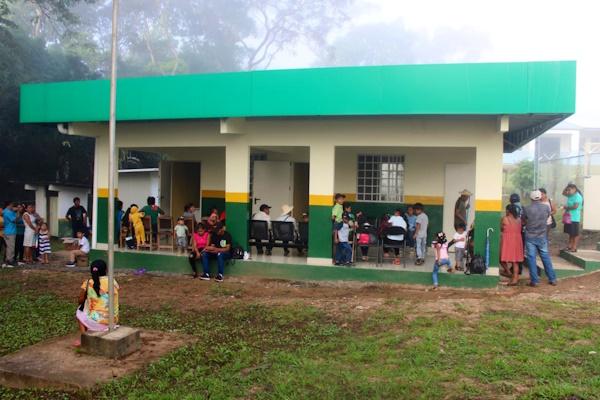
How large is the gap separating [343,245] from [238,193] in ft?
7.68

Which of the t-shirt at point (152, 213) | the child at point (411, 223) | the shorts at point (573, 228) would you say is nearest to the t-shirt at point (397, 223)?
the child at point (411, 223)

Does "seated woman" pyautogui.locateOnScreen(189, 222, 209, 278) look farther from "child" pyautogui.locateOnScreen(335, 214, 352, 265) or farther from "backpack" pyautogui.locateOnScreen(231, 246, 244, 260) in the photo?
"child" pyautogui.locateOnScreen(335, 214, 352, 265)

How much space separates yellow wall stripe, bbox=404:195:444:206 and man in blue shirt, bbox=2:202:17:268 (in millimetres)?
8800

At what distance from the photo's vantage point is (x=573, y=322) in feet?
20.7

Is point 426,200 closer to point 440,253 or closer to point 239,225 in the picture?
point 440,253

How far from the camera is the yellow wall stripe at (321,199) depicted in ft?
32.0

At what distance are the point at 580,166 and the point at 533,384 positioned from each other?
554 inches

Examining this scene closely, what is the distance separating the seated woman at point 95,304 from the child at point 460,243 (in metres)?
5.67

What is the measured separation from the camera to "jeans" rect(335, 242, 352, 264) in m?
9.64

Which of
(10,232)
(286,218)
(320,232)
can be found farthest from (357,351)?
(10,232)

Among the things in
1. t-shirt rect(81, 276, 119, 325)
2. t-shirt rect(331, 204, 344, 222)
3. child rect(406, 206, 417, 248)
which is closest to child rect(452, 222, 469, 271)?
child rect(406, 206, 417, 248)

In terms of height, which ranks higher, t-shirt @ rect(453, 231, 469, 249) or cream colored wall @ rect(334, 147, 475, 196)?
cream colored wall @ rect(334, 147, 475, 196)

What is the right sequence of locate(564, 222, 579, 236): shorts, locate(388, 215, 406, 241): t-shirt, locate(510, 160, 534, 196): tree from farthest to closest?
locate(510, 160, 534, 196): tree, locate(564, 222, 579, 236): shorts, locate(388, 215, 406, 241): t-shirt

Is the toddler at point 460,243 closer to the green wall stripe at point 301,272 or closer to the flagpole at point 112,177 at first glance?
the green wall stripe at point 301,272
